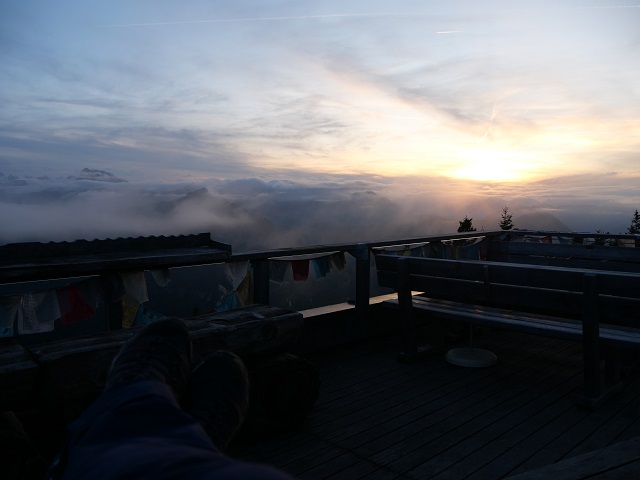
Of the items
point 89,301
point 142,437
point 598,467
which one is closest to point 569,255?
point 598,467

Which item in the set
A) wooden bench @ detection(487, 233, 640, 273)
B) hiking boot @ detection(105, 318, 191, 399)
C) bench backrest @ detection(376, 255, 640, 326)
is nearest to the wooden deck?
bench backrest @ detection(376, 255, 640, 326)

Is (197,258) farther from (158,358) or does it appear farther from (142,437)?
(142,437)

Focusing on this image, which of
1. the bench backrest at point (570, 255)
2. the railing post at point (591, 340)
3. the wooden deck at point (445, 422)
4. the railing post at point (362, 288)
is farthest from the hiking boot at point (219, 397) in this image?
the bench backrest at point (570, 255)

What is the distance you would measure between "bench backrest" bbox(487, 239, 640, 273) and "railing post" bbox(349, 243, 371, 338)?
126 inches

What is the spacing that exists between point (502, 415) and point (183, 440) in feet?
10.3

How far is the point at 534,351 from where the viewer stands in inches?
211

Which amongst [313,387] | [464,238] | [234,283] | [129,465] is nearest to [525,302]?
[313,387]

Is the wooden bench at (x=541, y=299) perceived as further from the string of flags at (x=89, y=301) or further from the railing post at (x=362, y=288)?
the string of flags at (x=89, y=301)

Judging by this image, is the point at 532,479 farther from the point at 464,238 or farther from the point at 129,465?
the point at 464,238

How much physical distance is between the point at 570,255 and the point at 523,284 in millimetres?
3365

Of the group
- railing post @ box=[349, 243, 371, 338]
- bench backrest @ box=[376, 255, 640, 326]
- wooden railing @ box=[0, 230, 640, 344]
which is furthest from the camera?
railing post @ box=[349, 243, 371, 338]

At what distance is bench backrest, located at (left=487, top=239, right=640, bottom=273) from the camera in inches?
261

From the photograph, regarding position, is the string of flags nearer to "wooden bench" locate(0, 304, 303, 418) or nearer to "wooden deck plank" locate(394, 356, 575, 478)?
"wooden bench" locate(0, 304, 303, 418)

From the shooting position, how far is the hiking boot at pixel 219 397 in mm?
1843
